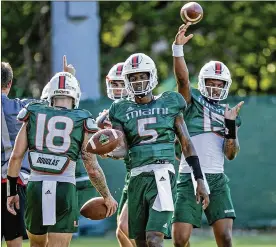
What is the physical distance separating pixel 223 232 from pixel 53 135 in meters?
2.12

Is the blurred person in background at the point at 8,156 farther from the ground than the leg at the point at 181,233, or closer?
farther from the ground

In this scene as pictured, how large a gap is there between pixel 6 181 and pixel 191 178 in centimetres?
175

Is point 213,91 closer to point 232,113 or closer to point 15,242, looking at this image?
point 232,113

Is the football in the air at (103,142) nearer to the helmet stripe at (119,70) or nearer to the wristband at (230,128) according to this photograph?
the wristband at (230,128)

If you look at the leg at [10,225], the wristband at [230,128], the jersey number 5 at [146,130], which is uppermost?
the jersey number 5 at [146,130]

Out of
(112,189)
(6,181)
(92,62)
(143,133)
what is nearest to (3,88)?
(6,181)

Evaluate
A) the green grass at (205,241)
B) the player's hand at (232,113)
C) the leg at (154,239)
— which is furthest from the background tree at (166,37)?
the leg at (154,239)

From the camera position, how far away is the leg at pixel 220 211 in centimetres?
1018

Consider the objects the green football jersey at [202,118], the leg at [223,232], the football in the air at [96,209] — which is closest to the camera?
the football in the air at [96,209]

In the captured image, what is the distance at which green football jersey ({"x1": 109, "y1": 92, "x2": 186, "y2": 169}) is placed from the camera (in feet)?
29.9

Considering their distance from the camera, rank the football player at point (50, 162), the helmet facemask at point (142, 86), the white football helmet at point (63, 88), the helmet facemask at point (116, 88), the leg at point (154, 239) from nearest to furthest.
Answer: the leg at point (154, 239) → the football player at point (50, 162) → the white football helmet at point (63, 88) → the helmet facemask at point (142, 86) → the helmet facemask at point (116, 88)

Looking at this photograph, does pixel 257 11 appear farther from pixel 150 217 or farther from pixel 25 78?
pixel 150 217

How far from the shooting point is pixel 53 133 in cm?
900

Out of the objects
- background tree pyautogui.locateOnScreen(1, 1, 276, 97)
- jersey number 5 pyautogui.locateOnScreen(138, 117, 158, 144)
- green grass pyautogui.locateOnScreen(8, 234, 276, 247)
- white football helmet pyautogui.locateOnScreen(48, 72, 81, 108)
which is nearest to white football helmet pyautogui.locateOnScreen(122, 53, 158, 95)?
jersey number 5 pyautogui.locateOnScreen(138, 117, 158, 144)
